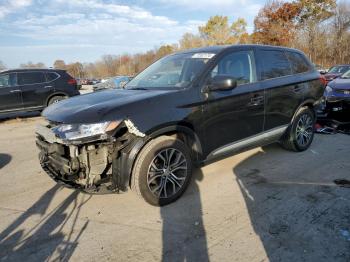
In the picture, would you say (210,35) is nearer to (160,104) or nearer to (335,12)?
(335,12)

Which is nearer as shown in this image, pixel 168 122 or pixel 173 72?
pixel 168 122

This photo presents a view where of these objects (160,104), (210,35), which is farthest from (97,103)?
(210,35)

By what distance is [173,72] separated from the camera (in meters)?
4.47

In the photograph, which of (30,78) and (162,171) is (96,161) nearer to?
(162,171)

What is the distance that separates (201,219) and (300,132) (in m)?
3.10

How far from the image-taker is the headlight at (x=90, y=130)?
3316 mm

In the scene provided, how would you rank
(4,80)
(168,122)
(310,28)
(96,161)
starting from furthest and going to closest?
(310,28) < (4,80) < (168,122) < (96,161)

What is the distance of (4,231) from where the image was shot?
3.38m

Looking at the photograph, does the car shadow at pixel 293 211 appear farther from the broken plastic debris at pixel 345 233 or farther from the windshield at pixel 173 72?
the windshield at pixel 173 72

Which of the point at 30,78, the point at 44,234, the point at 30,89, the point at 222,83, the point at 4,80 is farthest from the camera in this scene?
the point at 30,78

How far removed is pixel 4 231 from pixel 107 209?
42.5 inches

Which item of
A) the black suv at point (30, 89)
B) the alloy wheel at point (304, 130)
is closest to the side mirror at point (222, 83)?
the alloy wheel at point (304, 130)

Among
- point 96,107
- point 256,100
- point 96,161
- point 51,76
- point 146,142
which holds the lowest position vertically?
point 96,161

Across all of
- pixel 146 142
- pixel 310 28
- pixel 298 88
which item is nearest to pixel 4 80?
pixel 146 142
